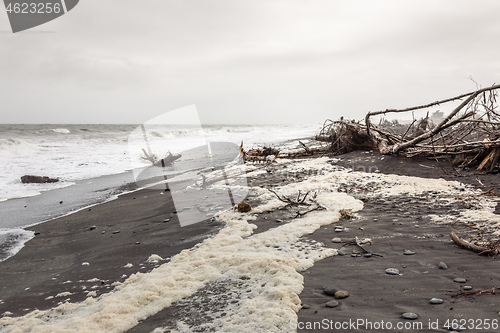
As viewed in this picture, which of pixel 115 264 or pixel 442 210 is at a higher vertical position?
pixel 115 264

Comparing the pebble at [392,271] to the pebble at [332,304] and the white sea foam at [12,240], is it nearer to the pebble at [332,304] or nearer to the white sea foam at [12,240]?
the pebble at [332,304]

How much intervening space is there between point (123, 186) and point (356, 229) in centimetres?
669

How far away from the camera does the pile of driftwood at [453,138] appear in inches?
188

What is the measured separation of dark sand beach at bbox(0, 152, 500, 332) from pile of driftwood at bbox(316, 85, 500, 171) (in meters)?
0.49

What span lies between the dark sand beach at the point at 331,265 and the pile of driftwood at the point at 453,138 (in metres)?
0.49

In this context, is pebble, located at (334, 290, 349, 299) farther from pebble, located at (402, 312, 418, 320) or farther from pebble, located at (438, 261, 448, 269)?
pebble, located at (438, 261, 448, 269)

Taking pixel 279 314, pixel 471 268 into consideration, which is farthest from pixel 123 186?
pixel 471 268

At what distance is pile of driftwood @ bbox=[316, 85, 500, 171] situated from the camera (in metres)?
4.79

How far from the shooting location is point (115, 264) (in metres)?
3.14

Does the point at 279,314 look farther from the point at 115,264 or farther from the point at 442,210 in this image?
the point at 442,210

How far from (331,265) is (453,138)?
536 centimetres

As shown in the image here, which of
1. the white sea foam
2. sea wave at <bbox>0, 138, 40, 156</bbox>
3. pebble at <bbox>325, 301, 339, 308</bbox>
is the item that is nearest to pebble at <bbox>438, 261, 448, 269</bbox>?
pebble at <bbox>325, 301, 339, 308</bbox>

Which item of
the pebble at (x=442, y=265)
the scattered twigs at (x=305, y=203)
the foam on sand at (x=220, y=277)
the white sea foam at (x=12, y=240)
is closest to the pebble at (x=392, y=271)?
the pebble at (x=442, y=265)

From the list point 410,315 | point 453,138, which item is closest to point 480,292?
point 410,315
